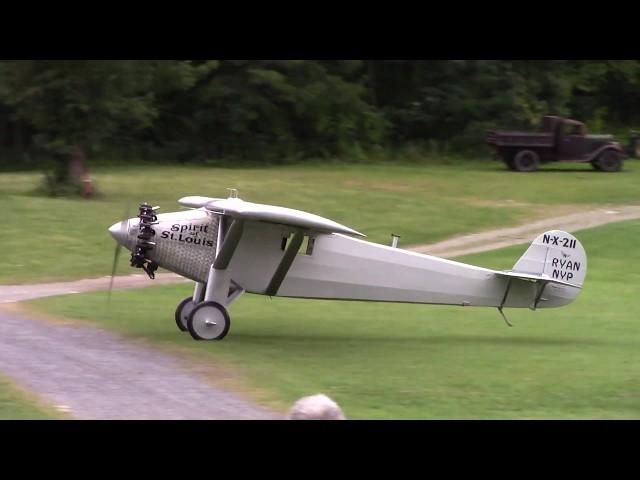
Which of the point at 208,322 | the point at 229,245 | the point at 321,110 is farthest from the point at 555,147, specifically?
the point at 208,322

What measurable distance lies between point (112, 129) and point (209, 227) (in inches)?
Answer: 778

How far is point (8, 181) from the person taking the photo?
134ft

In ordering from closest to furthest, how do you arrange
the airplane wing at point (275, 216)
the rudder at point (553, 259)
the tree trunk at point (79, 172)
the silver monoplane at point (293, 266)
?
the airplane wing at point (275, 216) → the silver monoplane at point (293, 266) → the rudder at point (553, 259) → the tree trunk at point (79, 172)

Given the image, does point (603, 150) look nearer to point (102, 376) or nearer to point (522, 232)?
point (522, 232)

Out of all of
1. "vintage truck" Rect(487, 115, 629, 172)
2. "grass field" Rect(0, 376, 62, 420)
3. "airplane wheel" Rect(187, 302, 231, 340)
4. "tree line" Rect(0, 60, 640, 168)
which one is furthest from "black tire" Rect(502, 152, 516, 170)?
"grass field" Rect(0, 376, 62, 420)

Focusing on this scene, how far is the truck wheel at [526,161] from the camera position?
1844 inches

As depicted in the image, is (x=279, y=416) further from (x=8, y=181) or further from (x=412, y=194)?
(x=8, y=181)

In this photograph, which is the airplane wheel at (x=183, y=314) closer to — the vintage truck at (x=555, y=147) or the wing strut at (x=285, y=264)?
the wing strut at (x=285, y=264)

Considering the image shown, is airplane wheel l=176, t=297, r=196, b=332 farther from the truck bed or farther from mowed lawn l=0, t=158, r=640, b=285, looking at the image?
the truck bed

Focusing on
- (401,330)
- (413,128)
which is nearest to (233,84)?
(413,128)

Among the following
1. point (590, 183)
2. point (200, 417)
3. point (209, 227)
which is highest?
point (590, 183)

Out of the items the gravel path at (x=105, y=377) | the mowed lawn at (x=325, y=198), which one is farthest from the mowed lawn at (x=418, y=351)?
the mowed lawn at (x=325, y=198)

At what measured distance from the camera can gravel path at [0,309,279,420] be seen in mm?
11742

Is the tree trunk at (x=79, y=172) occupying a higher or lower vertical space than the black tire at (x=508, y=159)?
lower
